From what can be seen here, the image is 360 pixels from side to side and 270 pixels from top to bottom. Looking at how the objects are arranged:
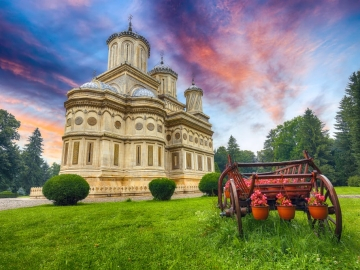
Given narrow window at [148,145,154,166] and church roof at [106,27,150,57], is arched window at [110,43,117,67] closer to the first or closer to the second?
church roof at [106,27,150,57]

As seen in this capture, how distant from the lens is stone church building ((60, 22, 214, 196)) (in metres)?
20.3

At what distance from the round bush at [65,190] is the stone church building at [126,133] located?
517cm

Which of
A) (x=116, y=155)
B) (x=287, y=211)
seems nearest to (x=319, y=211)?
(x=287, y=211)

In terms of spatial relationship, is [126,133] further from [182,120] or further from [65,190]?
[65,190]

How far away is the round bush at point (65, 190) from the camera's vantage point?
38.2 feet

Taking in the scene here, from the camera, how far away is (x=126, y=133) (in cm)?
2359

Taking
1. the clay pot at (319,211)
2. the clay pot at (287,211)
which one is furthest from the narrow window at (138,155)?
the clay pot at (319,211)

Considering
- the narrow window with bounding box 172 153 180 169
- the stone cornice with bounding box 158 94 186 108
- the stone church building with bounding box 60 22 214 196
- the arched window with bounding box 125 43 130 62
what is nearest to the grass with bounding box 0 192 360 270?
the stone church building with bounding box 60 22 214 196

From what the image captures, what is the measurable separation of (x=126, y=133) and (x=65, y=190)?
40.5 feet

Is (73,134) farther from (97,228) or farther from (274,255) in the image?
(274,255)

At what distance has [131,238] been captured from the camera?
14.8 ft

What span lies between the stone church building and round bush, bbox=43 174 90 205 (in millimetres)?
5175

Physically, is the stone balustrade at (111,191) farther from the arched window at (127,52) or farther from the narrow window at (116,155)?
the arched window at (127,52)

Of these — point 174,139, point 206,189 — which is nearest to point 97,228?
point 206,189
